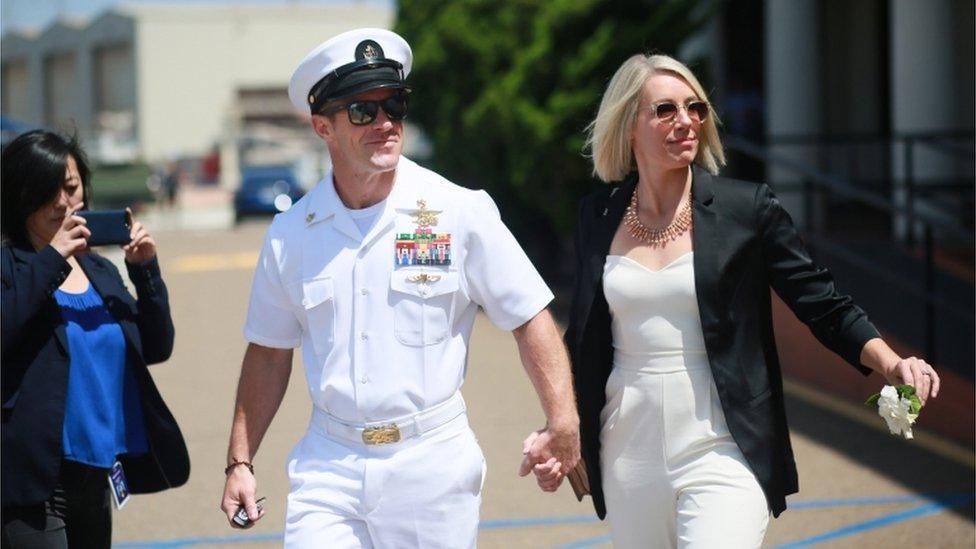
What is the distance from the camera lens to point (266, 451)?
9.05 m

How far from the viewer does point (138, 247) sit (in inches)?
187

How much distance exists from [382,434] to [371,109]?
840mm

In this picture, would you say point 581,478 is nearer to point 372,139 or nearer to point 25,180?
point 372,139

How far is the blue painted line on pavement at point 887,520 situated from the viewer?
6973mm

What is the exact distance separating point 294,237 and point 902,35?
10070mm

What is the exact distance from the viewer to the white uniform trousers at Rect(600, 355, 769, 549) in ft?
13.9

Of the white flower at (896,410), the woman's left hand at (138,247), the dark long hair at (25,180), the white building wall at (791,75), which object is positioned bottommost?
the white flower at (896,410)

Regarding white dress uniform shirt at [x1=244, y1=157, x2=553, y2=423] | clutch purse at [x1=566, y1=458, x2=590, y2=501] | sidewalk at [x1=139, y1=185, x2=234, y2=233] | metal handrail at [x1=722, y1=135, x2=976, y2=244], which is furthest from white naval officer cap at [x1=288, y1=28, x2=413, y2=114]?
sidewalk at [x1=139, y1=185, x2=234, y2=233]

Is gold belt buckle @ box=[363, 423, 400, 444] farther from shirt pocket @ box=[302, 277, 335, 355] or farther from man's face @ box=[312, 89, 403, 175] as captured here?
man's face @ box=[312, 89, 403, 175]

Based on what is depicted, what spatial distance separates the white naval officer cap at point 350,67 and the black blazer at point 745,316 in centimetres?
84

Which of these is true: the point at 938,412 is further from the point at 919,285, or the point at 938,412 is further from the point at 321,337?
the point at 321,337

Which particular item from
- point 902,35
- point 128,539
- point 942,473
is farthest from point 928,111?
point 128,539

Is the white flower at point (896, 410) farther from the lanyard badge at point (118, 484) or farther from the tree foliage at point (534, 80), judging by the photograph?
the tree foliage at point (534, 80)

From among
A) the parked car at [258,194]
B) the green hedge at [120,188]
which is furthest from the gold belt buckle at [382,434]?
the green hedge at [120,188]
